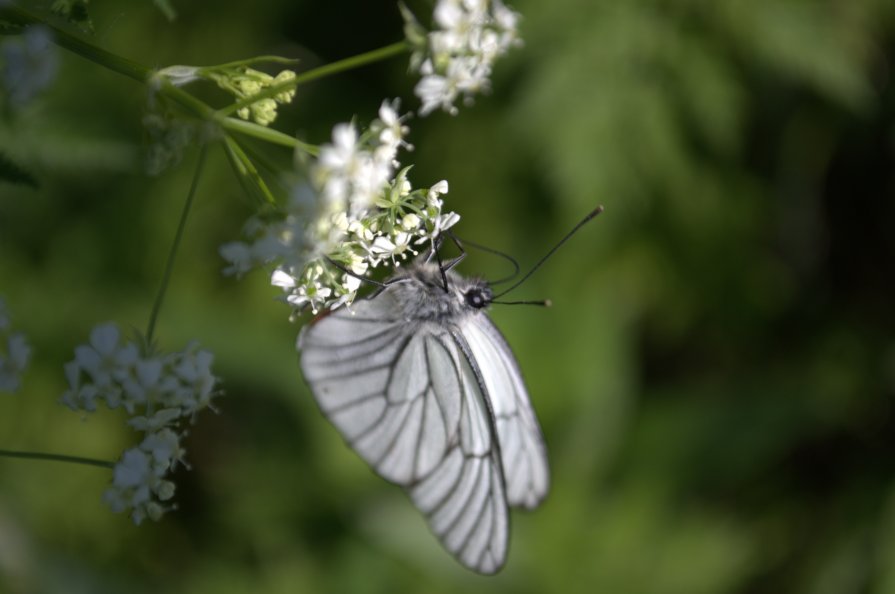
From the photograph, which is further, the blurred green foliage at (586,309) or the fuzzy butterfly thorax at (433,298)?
the blurred green foliage at (586,309)

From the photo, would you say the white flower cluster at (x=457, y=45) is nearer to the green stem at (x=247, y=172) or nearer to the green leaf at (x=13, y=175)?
the green stem at (x=247, y=172)

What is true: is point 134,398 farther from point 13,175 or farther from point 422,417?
point 422,417

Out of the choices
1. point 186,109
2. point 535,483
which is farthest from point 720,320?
point 186,109

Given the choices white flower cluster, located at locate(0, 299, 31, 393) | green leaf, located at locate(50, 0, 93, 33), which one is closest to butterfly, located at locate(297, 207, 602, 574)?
white flower cluster, located at locate(0, 299, 31, 393)

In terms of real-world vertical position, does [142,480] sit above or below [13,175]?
below

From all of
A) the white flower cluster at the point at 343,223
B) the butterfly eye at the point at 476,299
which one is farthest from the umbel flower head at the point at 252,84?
the butterfly eye at the point at 476,299

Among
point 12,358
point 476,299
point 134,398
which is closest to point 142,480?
point 134,398
